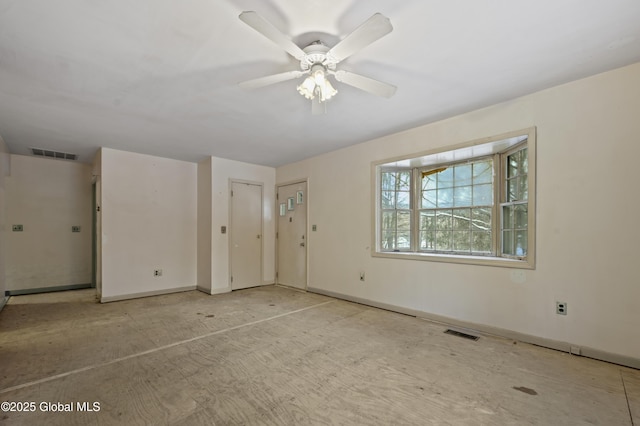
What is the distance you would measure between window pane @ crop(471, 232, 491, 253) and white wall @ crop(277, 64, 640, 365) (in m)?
0.60

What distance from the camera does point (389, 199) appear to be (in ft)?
14.4

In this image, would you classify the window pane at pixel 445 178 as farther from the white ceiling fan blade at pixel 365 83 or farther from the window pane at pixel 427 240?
the white ceiling fan blade at pixel 365 83

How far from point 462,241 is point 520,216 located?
2.63 ft

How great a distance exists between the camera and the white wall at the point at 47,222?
192 inches

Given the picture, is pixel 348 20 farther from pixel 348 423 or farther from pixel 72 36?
pixel 348 423

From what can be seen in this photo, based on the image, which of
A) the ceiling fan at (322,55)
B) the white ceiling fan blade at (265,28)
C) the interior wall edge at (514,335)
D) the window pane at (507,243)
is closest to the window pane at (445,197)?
the window pane at (507,243)

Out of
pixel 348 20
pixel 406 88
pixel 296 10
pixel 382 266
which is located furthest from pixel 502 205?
pixel 296 10

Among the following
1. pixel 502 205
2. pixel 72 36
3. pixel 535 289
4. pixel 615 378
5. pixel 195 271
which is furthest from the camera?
pixel 195 271

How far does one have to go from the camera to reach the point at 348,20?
70.5 inches

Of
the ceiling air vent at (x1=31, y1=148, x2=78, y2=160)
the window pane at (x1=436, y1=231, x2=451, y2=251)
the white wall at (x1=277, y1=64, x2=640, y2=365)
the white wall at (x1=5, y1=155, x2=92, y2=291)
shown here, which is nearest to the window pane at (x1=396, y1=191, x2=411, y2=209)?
the window pane at (x1=436, y1=231, x2=451, y2=251)

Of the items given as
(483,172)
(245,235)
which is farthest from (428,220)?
(245,235)

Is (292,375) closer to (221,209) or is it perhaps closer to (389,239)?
(389,239)

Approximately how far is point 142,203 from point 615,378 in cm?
616

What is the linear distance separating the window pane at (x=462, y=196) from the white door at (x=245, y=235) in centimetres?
357
